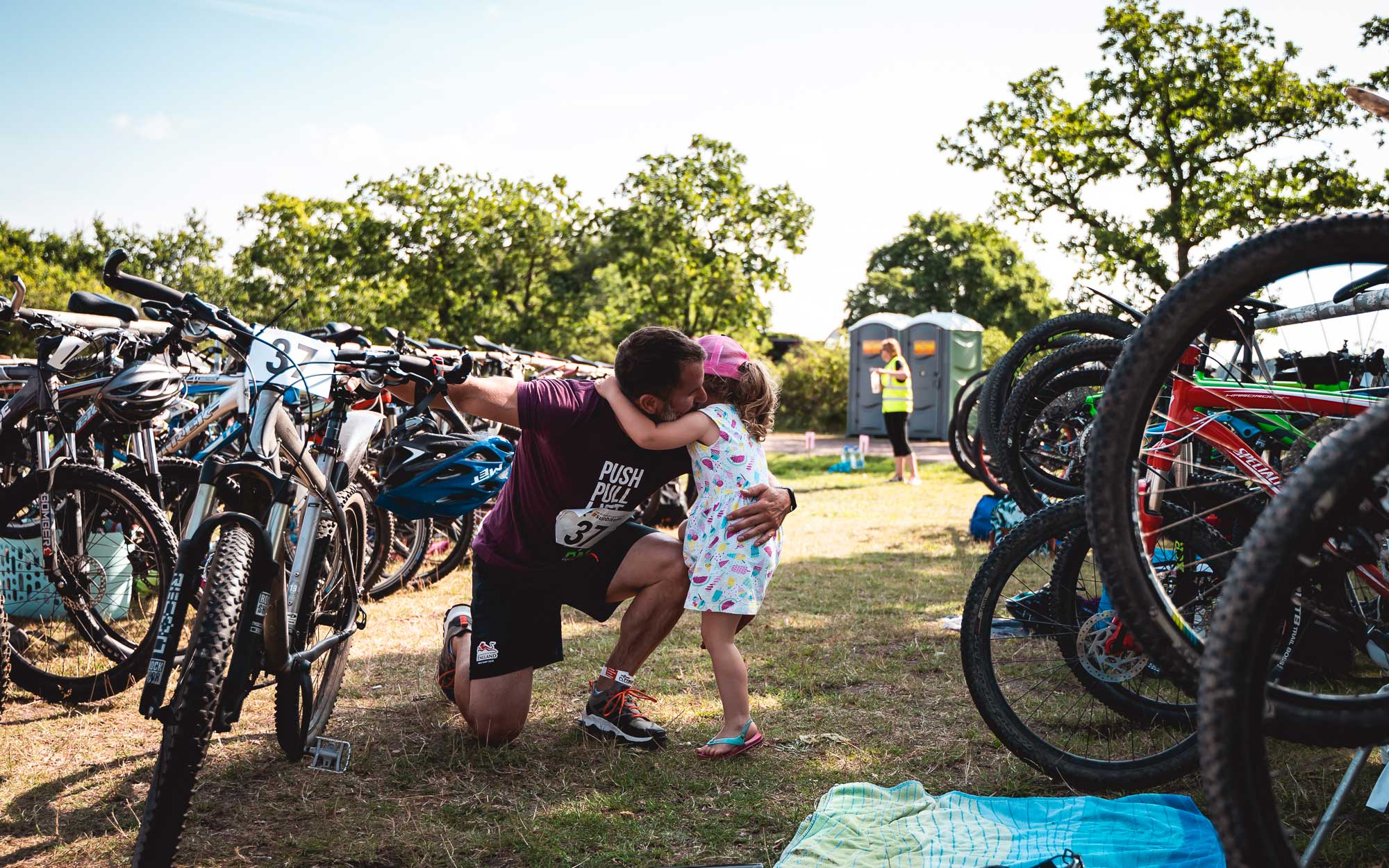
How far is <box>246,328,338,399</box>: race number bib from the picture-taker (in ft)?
8.37

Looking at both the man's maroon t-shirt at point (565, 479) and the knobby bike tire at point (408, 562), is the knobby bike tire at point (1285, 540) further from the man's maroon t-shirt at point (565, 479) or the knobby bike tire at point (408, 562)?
the knobby bike tire at point (408, 562)

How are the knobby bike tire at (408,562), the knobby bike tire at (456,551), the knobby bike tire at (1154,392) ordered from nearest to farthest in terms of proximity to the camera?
1. the knobby bike tire at (1154,392)
2. the knobby bike tire at (408,562)
3. the knobby bike tire at (456,551)

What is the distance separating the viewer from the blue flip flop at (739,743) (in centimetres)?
311

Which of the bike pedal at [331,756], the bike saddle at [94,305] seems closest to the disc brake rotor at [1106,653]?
the bike pedal at [331,756]

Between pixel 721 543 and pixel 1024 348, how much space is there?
1.82m

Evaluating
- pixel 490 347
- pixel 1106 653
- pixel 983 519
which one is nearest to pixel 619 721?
pixel 1106 653

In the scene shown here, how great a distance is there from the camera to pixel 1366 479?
4.33 ft

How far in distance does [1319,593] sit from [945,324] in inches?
757

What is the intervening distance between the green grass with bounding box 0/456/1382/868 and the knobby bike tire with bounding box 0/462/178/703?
0.26 feet

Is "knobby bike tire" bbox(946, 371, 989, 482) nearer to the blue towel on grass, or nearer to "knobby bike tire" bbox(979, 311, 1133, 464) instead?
"knobby bike tire" bbox(979, 311, 1133, 464)

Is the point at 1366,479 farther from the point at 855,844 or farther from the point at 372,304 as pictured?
the point at 372,304

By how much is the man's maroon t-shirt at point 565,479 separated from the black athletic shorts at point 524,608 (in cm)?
4

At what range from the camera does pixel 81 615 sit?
3.50 metres

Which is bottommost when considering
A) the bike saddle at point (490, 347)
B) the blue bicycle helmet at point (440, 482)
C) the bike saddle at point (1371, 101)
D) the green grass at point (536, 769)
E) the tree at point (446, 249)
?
the green grass at point (536, 769)
